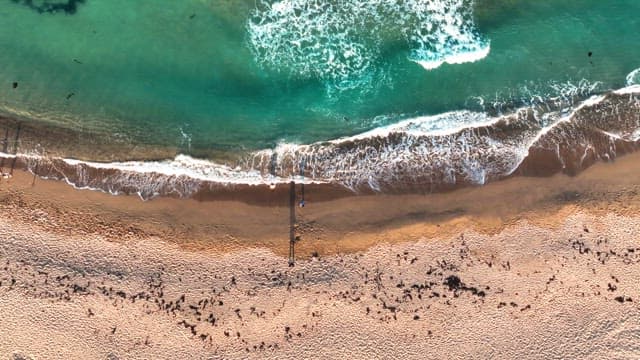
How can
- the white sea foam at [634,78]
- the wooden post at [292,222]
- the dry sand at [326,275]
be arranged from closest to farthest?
the dry sand at [326,275] < the wooden post at [292,222] < the white sea foam at [634,78]

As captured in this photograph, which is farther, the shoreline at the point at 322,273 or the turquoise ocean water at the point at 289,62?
the turquoise ocean water at the point at 289,62

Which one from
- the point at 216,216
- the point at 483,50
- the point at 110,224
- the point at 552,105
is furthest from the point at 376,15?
the point at 110,224

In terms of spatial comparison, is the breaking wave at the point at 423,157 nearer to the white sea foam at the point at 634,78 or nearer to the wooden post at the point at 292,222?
the white sea foam at the point at 634,78

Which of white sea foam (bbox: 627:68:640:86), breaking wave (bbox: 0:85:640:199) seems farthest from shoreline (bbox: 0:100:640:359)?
white sea foam (bbox: 627:68:640:86)

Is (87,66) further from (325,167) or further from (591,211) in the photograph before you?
(591,211)

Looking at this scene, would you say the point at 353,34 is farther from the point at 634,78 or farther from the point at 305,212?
the point at 634,78

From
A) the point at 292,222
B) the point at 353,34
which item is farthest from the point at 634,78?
the point at 292,222

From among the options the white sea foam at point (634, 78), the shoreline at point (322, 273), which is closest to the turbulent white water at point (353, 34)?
the shoreline at point (322, 273)
